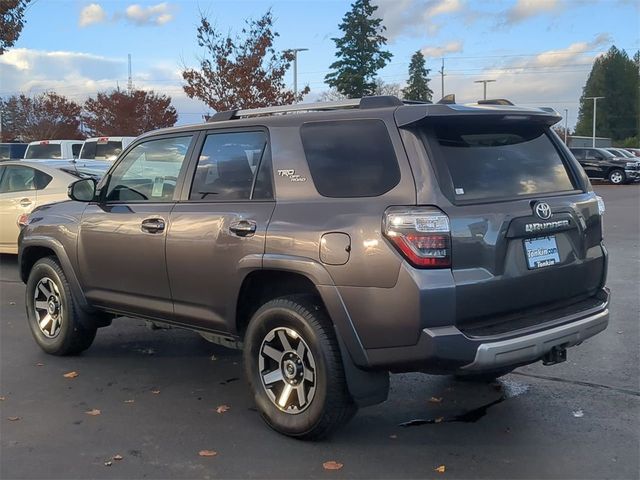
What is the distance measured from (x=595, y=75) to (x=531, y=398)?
106408mm

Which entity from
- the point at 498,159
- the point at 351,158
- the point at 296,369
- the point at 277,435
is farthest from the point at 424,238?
the point at 277,435

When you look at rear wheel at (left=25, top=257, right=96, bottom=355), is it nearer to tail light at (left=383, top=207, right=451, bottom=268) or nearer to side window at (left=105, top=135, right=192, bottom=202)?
side window at (left=105, top=135, right=192, bottom=202)

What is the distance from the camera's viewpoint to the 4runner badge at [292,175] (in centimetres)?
406

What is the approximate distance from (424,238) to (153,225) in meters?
2.18

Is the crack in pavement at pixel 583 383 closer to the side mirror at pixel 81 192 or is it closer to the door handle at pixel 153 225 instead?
the door handle at pixel 153 225

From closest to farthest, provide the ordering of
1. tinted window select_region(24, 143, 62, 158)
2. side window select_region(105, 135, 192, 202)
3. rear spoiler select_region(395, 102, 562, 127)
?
rear spoiler select_region(395, 102, 562, 127) → side window select_region(105, 135, 192, 202) → tinted window select_region(24, 143, 62, 158)

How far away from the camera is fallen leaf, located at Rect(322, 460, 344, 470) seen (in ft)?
12.1

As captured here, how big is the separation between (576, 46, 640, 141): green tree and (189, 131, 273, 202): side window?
101 metres

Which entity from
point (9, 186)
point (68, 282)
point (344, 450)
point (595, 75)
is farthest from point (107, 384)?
point (595, 75)

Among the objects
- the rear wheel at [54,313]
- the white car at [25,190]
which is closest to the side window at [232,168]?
the rear wheel at [54,313]

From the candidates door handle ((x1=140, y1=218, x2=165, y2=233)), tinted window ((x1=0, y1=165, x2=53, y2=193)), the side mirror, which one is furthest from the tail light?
tinted window ((x1=0, y1=165, x2=53, y2=193))

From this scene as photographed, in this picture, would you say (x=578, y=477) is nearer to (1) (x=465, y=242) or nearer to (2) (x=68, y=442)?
(1) (x=465, y=242)

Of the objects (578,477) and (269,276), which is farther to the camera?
(269,276)

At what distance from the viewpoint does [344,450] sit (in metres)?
3.92
